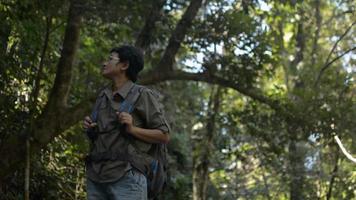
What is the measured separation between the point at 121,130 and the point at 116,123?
0.06m

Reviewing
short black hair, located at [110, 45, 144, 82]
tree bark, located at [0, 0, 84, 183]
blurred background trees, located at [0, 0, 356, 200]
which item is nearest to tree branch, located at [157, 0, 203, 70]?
blurred background trees, located at [0, 0, 356, 200]

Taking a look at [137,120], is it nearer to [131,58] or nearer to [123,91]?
[123,91]

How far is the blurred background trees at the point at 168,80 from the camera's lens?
21.0ft

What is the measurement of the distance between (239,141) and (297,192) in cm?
154

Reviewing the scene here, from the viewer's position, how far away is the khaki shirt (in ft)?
9.62

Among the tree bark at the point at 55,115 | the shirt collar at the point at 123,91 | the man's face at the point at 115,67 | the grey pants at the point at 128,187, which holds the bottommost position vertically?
the grey pants at the point at 128,187

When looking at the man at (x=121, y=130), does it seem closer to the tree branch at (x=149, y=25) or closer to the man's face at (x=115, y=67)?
the man's face at (x=115, y=67)

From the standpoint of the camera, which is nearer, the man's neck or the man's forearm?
the man's forearm

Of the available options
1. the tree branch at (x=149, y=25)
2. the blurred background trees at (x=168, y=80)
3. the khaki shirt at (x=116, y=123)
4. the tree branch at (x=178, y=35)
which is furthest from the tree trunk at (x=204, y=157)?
the khaki shirt at (x=116, y=123)

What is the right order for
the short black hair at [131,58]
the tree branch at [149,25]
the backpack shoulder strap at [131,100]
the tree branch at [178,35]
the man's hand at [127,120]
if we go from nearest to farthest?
the man's hand at [127,120] → the backpack shoulder strap at [131,100] → the short black hair at [131,58] → the tree branch at [149,25] → the tree branch at [178,35]

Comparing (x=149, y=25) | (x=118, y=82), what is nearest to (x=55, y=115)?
(x=149, y=25)

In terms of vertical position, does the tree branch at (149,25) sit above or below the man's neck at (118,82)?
above

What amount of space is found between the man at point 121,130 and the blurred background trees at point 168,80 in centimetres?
304

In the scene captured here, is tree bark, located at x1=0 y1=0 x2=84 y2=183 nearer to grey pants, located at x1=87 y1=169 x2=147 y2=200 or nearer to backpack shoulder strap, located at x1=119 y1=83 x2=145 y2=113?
backpack shoulder strap, located at x1=119 y1=83 x2=145 y2=113
